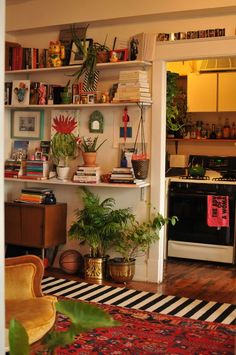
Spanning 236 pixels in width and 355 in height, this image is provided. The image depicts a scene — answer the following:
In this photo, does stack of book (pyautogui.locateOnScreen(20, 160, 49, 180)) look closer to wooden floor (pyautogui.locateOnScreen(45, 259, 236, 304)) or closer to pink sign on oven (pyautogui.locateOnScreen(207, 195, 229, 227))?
wooden floor (pyautogui.locateOnScreen(45, 259, 236, 304))

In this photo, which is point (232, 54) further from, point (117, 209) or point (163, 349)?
point (163, 349)

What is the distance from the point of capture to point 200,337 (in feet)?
11.8

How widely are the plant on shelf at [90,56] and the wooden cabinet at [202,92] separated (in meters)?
1.76

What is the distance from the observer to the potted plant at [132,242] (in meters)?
4.93

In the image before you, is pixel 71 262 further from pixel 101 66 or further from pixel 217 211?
pixel 101 66

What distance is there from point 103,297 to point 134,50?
229 centimetres

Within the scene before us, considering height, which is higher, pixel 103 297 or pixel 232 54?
pixel 232 54

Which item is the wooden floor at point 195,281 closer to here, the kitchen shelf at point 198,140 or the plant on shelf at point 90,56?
the kitchen shelf at point 198,140

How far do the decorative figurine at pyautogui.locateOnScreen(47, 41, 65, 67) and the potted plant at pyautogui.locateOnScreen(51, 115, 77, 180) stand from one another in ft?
1.76

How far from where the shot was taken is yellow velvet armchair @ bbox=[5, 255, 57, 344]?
272 cm

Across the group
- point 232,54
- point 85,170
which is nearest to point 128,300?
point 85,170

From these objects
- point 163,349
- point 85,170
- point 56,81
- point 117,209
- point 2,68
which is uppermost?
point 56,81

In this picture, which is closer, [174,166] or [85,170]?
[85,170]

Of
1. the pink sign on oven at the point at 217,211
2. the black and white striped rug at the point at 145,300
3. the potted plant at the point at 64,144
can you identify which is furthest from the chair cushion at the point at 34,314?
the pink sign on oven at the point at 217,211
